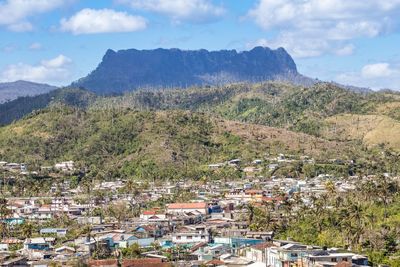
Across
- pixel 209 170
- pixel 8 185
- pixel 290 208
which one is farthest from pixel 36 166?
pixel 290 208

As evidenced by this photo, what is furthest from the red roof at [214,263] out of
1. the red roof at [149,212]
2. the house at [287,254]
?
the red roof at [149,212]

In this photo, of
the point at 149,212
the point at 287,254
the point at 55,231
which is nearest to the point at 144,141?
the point at 149,212

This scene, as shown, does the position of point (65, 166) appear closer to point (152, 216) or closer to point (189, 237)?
point (152, 216)

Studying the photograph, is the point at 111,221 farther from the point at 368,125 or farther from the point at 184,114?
the point at 368,125

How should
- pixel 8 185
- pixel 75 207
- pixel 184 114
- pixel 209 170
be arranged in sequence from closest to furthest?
pixel 75 207 → pixel 8 185 → pixel 209 170 → pixel 184 114

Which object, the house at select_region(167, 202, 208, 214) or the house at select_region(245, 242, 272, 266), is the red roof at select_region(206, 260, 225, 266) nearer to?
the house at select_region(245, 242, 272, 266)

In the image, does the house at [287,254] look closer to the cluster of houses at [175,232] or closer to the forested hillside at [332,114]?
the cluster of houses at [175,232]
